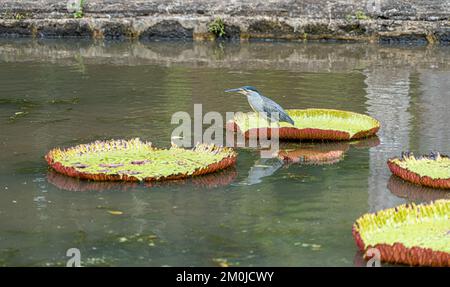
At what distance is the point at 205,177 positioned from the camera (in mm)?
6254

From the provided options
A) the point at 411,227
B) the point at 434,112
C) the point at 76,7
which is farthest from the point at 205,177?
the point at 76,7

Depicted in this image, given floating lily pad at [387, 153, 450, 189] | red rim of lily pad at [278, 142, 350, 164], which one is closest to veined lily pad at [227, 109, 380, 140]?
red rim of lily pad at [278, 142, 350, 164]

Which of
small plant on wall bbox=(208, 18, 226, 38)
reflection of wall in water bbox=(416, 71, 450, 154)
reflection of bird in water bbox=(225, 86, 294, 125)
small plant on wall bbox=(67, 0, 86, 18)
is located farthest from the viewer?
small plant on wall bbox=(67, 0, 86, 18)

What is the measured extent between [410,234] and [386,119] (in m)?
3.75

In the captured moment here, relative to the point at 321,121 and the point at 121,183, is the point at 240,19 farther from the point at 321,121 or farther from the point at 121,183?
the point at 121,183

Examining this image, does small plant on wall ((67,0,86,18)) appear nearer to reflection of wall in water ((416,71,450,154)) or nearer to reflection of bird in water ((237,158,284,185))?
reflection of wall in water ((416,71,450,154))

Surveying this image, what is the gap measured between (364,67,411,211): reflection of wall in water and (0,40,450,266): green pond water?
0.01 meters

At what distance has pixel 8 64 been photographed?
1220 centimetres

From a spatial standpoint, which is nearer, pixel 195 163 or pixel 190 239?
pixel 190 239

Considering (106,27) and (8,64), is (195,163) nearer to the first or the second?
(8,64)

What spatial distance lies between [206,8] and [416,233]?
36.4 feet

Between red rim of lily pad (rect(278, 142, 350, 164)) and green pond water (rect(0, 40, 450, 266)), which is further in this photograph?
red rim of lily pad (rect(278, 142, 350, 164))

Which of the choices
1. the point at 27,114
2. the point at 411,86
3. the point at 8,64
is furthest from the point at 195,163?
the point at 8,64

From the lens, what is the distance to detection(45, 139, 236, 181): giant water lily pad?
6.06 metres
